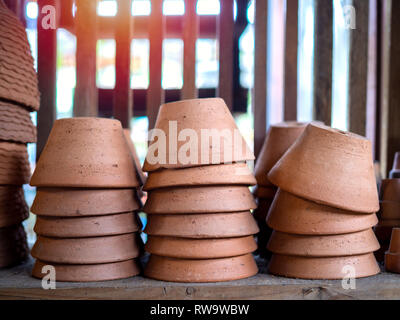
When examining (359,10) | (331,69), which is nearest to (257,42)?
(331,69)

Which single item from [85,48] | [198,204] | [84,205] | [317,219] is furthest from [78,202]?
[85,48]

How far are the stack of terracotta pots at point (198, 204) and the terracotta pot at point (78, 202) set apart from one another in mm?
96

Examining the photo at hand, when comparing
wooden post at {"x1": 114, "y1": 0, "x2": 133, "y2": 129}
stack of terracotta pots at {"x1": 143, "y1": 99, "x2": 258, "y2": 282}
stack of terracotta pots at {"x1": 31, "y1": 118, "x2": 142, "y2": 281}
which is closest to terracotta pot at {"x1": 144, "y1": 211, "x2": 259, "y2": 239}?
stack of terracotta pots at {"x1": 143, "y1": 99, "x2": 258, "y2": 282}

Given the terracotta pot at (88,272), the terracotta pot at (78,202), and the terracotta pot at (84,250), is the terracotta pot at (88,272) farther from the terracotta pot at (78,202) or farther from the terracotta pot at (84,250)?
the terracotta pot at (78,202)

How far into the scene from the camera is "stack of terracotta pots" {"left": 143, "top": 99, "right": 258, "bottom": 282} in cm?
104

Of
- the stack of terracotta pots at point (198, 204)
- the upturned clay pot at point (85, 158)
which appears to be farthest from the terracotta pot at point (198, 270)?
the upturned clay pot at point (85, 158)

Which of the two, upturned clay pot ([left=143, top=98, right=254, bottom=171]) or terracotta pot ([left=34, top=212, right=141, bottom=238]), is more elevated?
upturned clay pot ([left=143, top=98, right=254, bottom=171])

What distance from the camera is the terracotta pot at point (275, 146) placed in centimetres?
134

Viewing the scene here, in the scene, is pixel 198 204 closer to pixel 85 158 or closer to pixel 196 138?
pixel 196 138

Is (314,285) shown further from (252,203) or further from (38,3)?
(38,3)

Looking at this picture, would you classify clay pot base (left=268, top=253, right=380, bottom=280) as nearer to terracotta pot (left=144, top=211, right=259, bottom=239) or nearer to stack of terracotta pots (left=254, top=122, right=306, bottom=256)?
terracotta pot (left=144, top=211, right=259, bottom=239)

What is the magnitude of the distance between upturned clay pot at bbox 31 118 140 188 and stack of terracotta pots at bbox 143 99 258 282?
0.08 meters

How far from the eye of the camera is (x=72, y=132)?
1.09m

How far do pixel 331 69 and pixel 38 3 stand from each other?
112cm
